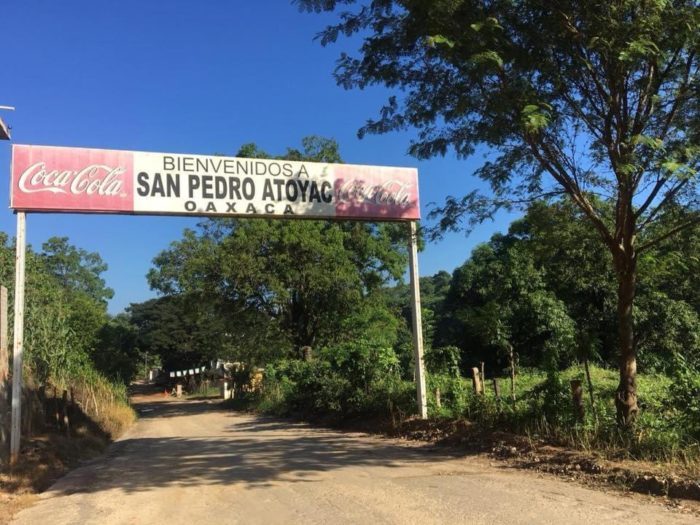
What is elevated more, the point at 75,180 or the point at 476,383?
the point at 75,180

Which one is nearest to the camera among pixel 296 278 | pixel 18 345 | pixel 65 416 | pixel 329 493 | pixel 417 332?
pixel 329 493

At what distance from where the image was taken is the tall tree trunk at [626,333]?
9.29m

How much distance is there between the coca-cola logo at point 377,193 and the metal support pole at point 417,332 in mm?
685

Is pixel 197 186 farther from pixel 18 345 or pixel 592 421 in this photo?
pixel 592 421

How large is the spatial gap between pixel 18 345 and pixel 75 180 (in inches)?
131

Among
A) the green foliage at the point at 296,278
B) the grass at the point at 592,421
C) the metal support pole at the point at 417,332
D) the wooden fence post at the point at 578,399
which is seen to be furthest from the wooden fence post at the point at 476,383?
the green foliage at the point at 296,278

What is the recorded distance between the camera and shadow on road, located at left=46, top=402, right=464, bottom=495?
28.8 feet

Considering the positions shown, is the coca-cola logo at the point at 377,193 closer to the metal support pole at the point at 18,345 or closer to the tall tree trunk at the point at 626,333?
the tall tree trunk at the point at 626,333

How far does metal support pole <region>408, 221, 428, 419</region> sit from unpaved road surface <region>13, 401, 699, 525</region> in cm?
212

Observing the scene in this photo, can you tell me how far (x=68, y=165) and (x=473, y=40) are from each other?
812 centimetres

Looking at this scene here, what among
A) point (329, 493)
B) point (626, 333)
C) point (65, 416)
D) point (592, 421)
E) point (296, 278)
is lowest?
point (329, 493)

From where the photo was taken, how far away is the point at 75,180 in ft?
39.3

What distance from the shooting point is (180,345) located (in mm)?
63562

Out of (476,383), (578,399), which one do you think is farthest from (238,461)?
(578,399)
